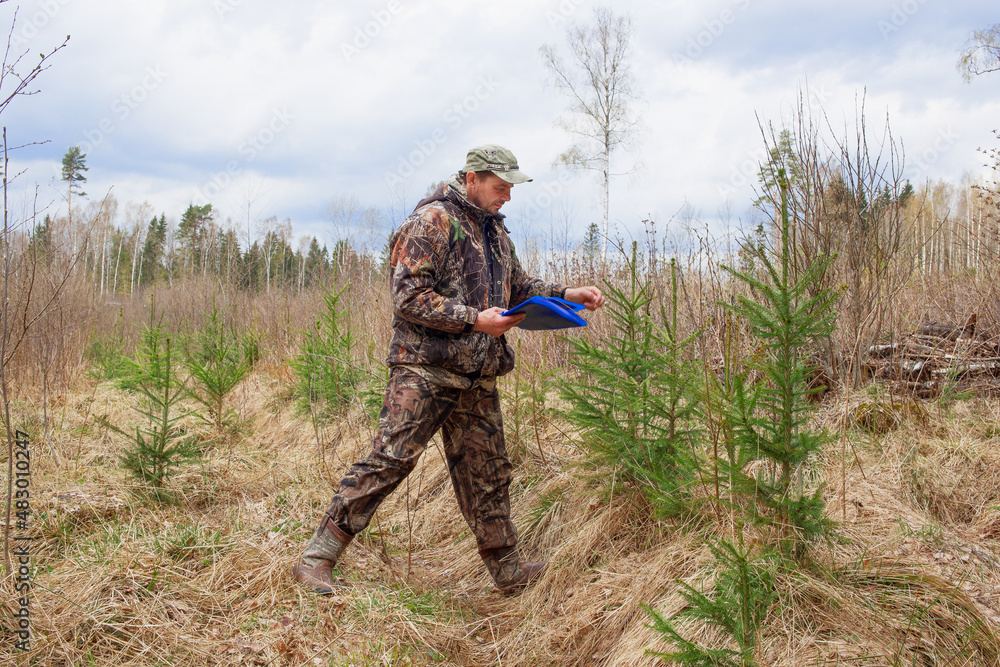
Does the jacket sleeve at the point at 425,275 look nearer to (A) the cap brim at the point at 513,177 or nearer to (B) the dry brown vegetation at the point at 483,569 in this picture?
(A) the cap brim at the point at 513,177

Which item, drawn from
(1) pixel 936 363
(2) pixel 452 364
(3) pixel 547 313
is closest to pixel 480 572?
(2) pixel 452 364

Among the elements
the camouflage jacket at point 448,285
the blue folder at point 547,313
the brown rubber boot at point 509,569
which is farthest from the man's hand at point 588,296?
the brown rubber boot at point 509,569

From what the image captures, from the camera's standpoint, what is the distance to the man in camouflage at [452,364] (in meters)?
2.99

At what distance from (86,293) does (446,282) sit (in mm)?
7123

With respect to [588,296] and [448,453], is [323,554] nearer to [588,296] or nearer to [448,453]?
[448,453]

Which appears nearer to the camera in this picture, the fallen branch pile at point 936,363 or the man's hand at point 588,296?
the man's hand at point 588,296

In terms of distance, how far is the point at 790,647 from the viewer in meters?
2.22

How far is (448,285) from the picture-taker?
3.15m

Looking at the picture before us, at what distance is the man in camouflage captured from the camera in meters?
2.99

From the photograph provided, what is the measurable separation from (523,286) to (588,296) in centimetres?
56

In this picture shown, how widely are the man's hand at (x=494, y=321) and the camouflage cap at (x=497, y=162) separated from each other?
75cm

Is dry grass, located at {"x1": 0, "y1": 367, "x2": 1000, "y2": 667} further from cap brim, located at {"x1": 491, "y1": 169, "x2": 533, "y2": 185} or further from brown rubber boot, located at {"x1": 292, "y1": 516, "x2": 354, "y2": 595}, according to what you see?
cap brim, located at {"x1": 491, "y1": 169, "x2": 533, "y2": 185}

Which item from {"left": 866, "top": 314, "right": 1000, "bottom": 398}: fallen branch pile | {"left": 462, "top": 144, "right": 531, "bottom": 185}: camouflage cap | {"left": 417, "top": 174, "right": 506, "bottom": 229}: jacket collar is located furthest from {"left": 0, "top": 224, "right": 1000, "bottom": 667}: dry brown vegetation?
{"left": 462, "top": 144, "right": 531, "bottom": 185}: camouflage cap

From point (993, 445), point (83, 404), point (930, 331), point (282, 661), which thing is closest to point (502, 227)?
point (282, 661)
